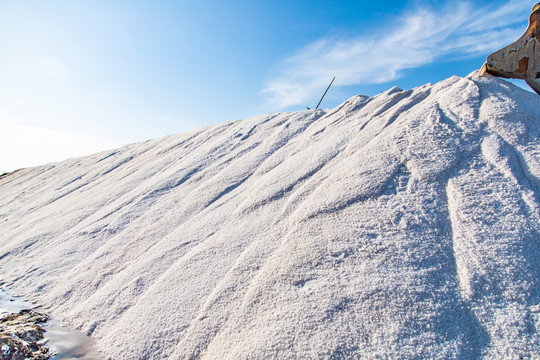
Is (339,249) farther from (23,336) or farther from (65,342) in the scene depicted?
(23,336)

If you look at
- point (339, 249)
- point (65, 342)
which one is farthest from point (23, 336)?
point (339, 249)

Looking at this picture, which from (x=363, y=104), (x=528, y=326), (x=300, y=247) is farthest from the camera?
(x=363, y=104)

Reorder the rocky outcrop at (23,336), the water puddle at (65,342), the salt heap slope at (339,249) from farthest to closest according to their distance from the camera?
1. the water puddle at (65,342)
2. the rocky outcrop at (23,336)
3. the salt heap slope at (339,249)

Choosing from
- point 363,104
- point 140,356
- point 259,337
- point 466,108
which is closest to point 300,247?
point 259,337

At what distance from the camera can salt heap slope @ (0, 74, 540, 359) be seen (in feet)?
3.70

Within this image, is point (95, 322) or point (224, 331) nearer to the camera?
point (224, 331)

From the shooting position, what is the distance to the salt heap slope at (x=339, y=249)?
1.13m

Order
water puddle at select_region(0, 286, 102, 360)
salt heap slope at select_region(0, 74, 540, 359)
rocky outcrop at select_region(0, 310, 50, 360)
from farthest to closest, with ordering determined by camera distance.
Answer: water puddle at select_region(0, 286, 102, 360)
rocky outcrop at select_region(0, 310, 50, 360)
salt heap slope at select_region(0, 74, 540, 359)

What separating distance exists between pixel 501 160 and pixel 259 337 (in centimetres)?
158

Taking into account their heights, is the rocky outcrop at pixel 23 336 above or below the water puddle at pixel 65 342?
above

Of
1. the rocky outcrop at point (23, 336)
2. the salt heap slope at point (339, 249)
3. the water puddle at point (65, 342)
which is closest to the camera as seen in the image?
the salt heap slope at point (339, 249)

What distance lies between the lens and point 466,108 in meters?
2.15

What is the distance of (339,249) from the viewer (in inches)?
57.1

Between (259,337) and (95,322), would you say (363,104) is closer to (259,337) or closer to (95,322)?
(259,337)
